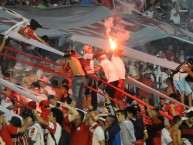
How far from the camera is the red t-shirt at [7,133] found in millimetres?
12562

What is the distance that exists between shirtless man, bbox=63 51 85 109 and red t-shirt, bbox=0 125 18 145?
157 inches

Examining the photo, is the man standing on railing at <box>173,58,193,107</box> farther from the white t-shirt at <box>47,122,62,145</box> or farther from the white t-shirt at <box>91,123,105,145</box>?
the white t-shirt at <box>47,122,62,145</box>

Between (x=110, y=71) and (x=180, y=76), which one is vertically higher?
(x=110, y=71)

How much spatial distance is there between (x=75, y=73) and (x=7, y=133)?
4258 millimetres

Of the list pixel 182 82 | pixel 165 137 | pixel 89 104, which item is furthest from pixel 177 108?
pixel 165 137

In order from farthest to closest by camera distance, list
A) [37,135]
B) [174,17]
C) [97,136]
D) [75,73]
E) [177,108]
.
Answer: [174,17] → [75,73] → [177,108] → [97,136] → [37,135]

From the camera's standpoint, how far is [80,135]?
13500mm

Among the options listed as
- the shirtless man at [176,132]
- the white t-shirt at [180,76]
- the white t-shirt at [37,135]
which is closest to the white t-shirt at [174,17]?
the white t-shirt at [180,76]

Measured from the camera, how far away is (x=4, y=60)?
63.7ft

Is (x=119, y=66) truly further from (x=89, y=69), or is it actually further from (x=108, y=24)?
(x=108, y=24)

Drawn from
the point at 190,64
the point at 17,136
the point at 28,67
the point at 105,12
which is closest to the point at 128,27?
the point at 105,12

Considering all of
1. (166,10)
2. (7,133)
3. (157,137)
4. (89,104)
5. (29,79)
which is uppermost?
(166,10)

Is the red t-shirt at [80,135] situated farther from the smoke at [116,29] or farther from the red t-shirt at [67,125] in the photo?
the smoke at [116,29]

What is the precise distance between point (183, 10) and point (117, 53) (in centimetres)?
796
